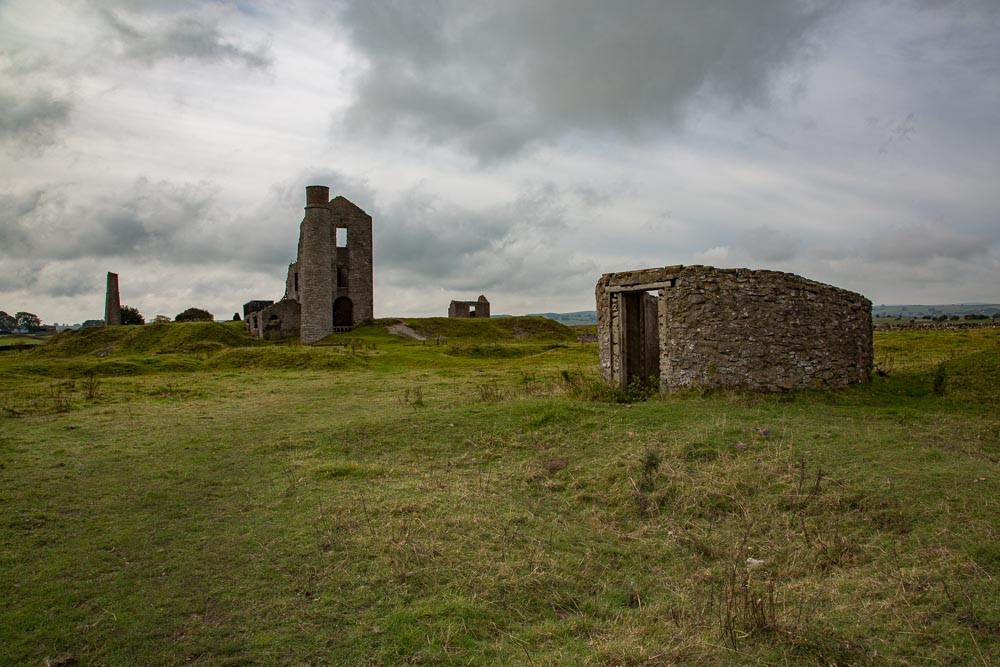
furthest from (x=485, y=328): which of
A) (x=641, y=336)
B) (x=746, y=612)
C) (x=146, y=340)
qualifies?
(x=746, y=612)

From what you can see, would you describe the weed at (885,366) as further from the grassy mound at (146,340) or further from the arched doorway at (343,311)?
the arched doorway at (343,311)

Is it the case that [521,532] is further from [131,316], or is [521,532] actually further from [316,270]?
[131,316]

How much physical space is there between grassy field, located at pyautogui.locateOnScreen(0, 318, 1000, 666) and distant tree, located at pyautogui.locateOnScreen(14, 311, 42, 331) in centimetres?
10898

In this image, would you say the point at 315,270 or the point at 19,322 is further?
the point at 19,322

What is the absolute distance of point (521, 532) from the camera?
7289 mm

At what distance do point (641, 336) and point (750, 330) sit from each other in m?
3.15

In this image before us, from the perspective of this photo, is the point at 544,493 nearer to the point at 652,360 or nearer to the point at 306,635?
the point at 306,635

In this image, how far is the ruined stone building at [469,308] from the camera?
61.6 m

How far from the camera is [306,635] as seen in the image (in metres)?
5.07

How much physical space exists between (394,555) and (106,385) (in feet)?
61.3


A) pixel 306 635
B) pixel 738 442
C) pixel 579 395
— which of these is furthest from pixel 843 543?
pixel 579 395

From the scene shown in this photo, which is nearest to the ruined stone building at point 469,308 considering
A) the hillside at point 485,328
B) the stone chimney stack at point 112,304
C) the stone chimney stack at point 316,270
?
the hillside at point 485,328

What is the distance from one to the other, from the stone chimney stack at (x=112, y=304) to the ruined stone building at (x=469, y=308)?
30.2 metres

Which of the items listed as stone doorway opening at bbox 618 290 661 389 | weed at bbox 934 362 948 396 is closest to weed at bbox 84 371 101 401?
stone doorway opening at bbox 618 290 661 389
